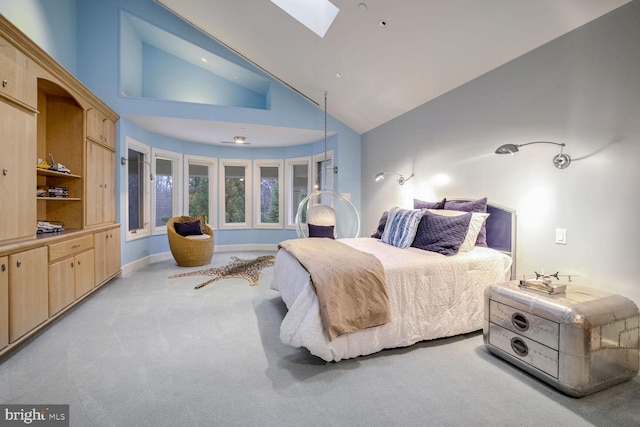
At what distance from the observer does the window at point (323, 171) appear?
Answer: 18.5 ft

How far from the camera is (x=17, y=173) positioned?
7.32ft

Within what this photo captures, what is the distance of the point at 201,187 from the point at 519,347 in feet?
20.2

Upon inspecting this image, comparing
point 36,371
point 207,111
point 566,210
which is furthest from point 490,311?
point 207,111

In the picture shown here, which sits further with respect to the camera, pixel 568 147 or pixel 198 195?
pixel 198 195

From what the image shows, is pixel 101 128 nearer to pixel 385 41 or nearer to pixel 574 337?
pixel 385 41

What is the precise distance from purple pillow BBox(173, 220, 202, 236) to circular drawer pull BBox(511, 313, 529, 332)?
4.87 metres

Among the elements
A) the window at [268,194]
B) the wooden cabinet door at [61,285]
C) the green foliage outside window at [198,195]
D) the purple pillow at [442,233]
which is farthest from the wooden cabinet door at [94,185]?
the purple pillow at [442,233]

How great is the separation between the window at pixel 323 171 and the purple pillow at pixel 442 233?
9.56 feet

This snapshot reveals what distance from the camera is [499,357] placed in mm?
2127

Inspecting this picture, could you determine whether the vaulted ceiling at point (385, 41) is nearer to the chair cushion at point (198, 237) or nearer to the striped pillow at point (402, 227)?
the striped pillow at point (402, 227)

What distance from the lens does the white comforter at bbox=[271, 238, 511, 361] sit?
197 centimetres

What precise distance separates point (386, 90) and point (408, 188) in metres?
1.38

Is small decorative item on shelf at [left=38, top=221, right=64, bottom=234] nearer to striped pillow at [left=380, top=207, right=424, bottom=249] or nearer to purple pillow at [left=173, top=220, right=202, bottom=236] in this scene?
purple pillow at [left=173, top=220, right=202, bottom=236]

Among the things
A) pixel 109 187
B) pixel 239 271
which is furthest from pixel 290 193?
pixel 109 187
